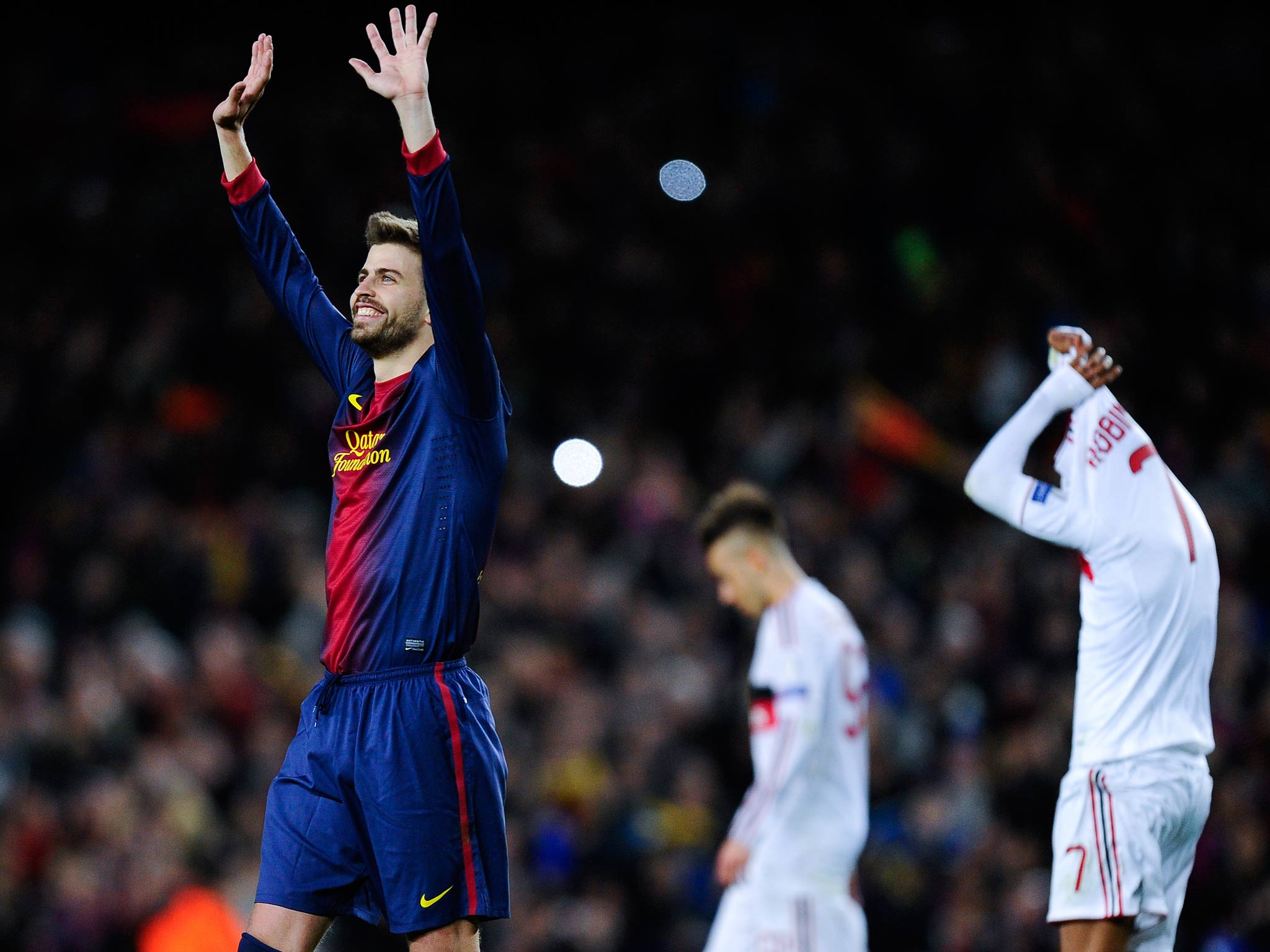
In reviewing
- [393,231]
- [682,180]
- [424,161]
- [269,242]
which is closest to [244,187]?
[269,242]

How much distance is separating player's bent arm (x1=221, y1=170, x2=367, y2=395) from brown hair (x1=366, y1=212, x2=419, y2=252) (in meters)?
0.31

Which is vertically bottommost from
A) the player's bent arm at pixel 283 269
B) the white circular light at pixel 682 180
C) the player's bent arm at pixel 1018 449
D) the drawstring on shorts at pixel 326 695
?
the drawstring on shorts at pixel 326 695

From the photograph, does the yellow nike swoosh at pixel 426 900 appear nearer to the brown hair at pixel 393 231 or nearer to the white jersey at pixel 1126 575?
the brown hair at pixel 393 231

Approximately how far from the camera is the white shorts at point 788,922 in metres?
6.45

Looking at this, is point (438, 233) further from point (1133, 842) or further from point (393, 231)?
point (1133, 842)

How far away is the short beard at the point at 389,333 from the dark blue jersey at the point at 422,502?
78 mm

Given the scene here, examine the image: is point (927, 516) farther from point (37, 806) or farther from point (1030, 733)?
point (37, 806)

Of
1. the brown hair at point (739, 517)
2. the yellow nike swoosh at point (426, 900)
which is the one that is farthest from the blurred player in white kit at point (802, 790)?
the yellow nike swoosh at point (426, 900)

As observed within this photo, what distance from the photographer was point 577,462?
41.5ft

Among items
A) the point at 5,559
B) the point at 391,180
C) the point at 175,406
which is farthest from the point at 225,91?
the point at 5,559

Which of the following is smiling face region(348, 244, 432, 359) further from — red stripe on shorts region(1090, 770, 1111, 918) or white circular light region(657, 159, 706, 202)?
white circular light region(657, 159, 706, 202)

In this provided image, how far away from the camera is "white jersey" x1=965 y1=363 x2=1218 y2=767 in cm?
523

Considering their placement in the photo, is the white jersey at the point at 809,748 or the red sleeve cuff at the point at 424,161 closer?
the red sleeve cuff at the point at 424,161

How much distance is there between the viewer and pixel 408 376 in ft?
14.7
